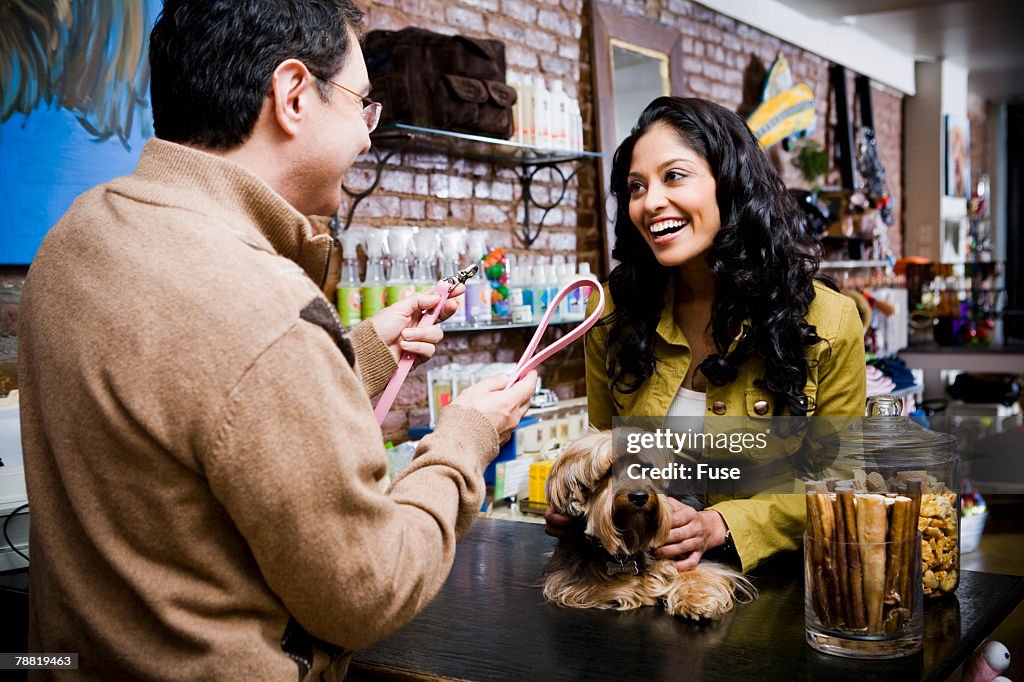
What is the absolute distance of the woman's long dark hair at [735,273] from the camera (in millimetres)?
2023

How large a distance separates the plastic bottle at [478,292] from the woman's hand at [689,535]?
6.08 feet

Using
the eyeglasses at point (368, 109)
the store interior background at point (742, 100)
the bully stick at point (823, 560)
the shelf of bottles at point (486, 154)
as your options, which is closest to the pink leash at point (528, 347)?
the eyeglasses at point (368, 109)

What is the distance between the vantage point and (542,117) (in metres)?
3.96

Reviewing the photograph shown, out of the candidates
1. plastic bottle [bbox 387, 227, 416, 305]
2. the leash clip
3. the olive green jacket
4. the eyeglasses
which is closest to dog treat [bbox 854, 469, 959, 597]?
the olive green jacket

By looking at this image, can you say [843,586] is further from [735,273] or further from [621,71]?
[621,71]

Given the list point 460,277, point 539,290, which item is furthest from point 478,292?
point 460,277

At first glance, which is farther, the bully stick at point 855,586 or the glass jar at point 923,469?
the glass jar at point 923,469

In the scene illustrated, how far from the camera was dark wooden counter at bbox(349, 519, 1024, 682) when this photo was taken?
1323 mm

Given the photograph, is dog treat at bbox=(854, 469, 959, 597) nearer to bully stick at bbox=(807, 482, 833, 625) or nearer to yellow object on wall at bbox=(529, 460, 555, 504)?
bully stick at bbox=(807, 482, 833, 625)

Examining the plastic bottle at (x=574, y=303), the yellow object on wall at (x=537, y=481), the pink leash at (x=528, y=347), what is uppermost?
the pink leash at (x=528, y=347)

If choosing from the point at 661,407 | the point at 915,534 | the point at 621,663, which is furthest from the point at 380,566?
the point at 661,407

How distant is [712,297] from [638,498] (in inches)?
29.3

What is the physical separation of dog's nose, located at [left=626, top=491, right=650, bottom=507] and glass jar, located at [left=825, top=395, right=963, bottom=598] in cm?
32

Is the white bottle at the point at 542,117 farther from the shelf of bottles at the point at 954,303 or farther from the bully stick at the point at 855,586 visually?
the shelf of bottles at the point at 954,303
